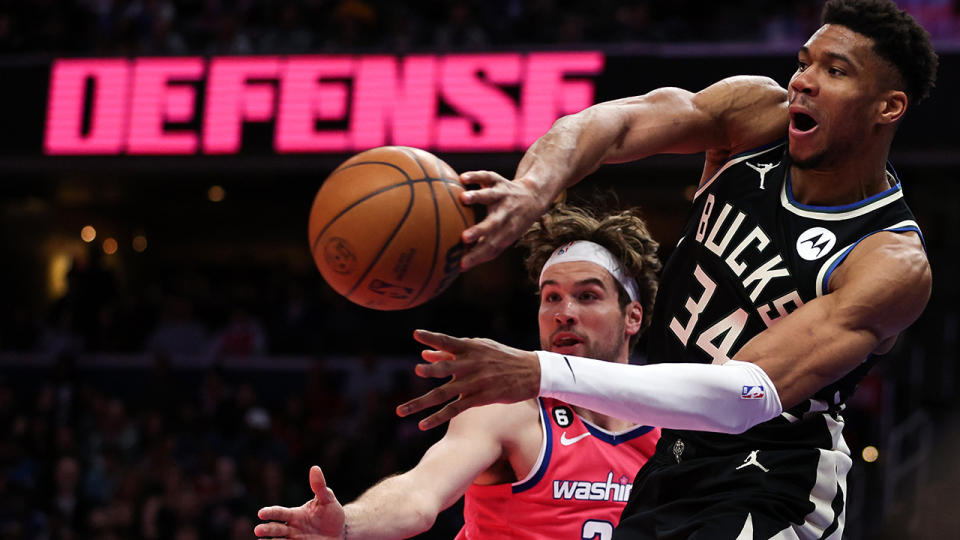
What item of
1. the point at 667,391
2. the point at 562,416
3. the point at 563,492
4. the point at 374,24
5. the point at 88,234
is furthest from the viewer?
the point at 88,234

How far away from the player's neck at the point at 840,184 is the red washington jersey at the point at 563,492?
3.68 ft

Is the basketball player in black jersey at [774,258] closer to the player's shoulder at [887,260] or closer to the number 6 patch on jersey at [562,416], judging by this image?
the player's shoulder at [887,260]

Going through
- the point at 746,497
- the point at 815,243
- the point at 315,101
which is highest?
the point at 315,101

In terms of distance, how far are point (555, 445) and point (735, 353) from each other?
0.86m

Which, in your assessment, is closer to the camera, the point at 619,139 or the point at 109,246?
the point at 619,139

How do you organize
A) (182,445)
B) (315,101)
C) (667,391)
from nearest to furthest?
(667,391), (182,445), (315,101)

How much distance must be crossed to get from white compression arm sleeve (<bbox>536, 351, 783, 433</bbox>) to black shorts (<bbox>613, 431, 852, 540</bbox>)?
1.07ft

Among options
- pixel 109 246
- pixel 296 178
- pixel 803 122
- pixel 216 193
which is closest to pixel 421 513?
pixel 803 122

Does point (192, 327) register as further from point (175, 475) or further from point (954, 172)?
point (954, 172)

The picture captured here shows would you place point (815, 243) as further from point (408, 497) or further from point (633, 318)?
point (408, 497)

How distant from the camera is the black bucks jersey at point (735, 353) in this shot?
2871 mm

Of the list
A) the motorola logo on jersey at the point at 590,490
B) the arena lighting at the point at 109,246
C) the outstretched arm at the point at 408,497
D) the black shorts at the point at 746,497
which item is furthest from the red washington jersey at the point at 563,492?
the arena lighting at the point at 109,246

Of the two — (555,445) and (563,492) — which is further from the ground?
(555,445)

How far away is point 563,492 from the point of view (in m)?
3.54
